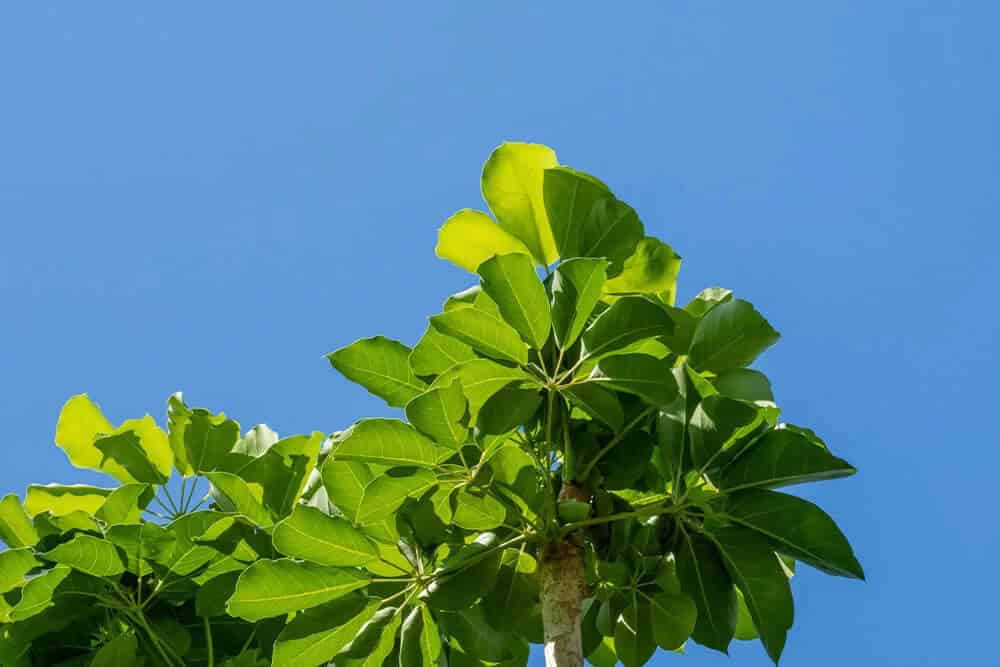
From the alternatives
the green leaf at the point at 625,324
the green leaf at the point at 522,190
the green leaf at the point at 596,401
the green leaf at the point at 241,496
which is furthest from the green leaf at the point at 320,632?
the green leaf at the point at 522,190

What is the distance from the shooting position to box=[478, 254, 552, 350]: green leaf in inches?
77.3

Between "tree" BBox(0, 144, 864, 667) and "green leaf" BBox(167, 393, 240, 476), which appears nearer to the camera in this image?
"tree" BBox(0, 144, 864, 667)

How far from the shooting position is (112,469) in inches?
110

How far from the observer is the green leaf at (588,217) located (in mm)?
2217

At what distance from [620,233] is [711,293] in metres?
0.30

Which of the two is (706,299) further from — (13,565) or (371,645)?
(13,565)

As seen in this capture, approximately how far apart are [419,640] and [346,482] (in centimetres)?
33

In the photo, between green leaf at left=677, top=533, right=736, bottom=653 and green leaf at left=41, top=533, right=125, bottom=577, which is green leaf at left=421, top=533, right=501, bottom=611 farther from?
green leaf at left=41, top=533, right=125, bottom=577

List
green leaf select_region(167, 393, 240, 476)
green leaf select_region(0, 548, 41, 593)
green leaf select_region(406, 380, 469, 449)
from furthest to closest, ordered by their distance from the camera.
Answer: green leaf select_region(167, 393, 240, 476)
green leaf select_region(0, 548, 41, 593)
green leaf select_region(406, 380, 469, 449)

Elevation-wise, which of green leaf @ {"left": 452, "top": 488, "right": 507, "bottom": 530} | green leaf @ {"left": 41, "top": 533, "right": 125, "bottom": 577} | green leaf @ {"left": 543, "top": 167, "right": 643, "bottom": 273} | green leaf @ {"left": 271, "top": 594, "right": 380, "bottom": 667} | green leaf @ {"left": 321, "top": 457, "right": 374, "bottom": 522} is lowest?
green leaf @ {"left": 271, "top": 594, "right": 380, "bottom": 667}

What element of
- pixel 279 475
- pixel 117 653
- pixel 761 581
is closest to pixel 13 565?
pixel 117 653

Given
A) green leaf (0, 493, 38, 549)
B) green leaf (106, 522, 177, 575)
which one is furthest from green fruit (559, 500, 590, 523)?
green leaf (0, 493, 38, 549)

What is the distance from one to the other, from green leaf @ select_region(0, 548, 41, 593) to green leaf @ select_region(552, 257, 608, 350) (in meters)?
1.21

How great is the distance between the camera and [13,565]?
2377 millimetres
